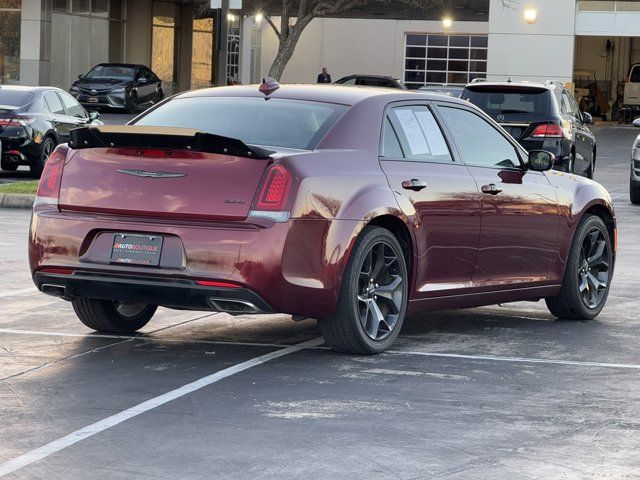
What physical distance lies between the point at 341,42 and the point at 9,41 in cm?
2515

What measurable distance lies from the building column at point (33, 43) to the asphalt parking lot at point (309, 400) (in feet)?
122

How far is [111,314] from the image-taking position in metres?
8.73

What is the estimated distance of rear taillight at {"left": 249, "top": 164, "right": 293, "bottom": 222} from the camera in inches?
293

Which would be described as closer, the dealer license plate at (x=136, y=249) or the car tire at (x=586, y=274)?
the dealer license plate at (x=136, y=249)

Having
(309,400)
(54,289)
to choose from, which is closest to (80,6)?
(54,289)

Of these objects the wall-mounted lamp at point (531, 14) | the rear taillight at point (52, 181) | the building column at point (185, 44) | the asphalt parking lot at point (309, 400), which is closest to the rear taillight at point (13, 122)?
the asphalt parking lot at point (309, 400)

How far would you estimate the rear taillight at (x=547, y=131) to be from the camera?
803 inches

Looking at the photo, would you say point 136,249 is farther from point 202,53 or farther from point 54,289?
point 202,53

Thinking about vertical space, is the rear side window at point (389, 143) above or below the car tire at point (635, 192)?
above

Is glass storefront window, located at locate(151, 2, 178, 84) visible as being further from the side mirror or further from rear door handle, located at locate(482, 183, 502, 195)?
rear door handle, located at locate(482, 183, 502, 195)

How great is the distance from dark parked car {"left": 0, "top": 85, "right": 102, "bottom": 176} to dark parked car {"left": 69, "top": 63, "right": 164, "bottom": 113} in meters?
20.4

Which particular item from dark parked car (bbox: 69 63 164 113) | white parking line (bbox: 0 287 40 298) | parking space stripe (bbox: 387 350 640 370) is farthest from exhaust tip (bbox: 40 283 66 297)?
dark parked car (bbox: 69 63 164 113)

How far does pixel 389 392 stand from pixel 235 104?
2.26m

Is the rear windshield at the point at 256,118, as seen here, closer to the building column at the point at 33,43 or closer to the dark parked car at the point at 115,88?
the dark parked car at the point at 115,88
